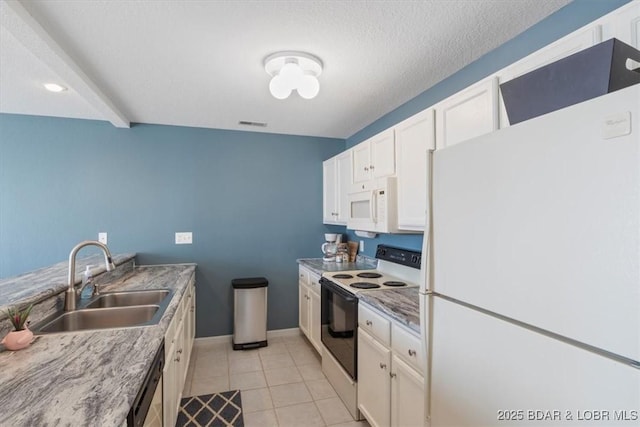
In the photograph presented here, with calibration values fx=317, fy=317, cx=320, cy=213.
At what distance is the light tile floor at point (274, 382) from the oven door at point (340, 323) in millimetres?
319

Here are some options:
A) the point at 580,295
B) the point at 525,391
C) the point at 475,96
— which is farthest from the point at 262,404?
the point at 475,96

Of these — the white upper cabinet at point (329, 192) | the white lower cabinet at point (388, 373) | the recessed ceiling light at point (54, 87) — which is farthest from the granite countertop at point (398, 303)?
the recessed ceiling light at point (54, 87)

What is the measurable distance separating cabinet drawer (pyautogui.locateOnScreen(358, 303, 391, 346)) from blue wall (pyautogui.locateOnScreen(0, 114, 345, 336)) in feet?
6.07

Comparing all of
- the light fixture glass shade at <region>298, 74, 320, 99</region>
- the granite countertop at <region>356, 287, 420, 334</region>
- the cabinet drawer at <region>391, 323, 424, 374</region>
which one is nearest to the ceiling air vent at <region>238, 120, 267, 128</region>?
the light fixture glass shade at <region>298, 74, 320, 99</region>

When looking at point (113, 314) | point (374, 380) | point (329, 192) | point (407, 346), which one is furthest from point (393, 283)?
point (113, 314)

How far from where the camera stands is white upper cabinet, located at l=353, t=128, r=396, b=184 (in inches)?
93.6

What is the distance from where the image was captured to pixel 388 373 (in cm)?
177

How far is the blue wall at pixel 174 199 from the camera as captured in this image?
10.1 ft

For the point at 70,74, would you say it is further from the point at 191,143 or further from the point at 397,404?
the point at 397,404

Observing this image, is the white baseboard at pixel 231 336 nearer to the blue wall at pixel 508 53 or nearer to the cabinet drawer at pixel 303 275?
the cabinet drawer at pixel 303 275

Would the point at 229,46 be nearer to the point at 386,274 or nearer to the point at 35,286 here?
the point at 35,286

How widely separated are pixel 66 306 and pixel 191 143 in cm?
217

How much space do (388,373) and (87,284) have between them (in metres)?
1.98

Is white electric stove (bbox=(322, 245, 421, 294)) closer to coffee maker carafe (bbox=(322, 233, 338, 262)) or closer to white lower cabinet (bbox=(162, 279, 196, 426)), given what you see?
coffee maker carafe (bbox=(322, 233, 338, 262))
